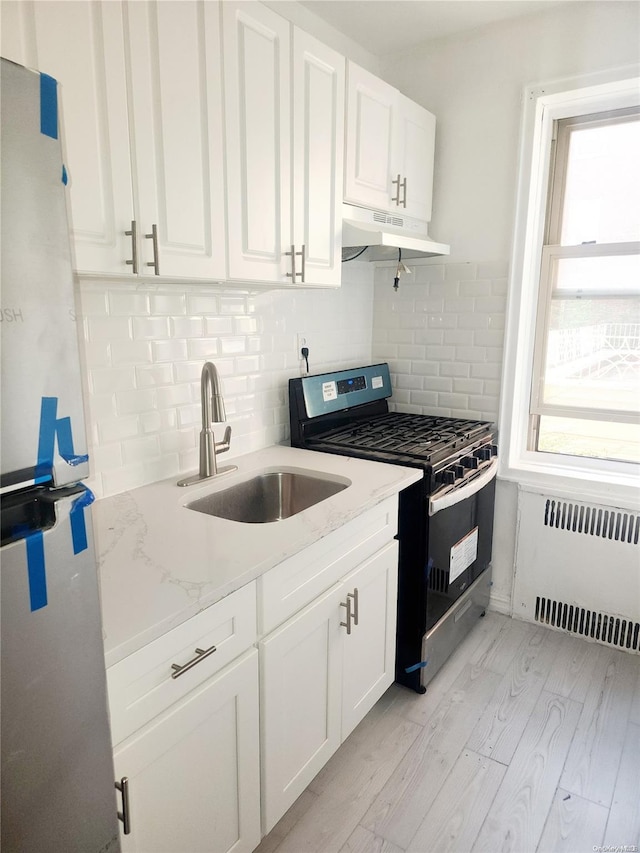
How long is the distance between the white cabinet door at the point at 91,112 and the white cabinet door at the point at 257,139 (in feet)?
1.19

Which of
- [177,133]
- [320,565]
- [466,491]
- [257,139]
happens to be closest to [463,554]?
[466,491]

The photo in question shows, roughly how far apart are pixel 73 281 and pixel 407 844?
1743 mm

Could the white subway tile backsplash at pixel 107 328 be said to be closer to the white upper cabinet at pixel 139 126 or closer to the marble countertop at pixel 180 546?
the white upper cabinet at pixel 139 126

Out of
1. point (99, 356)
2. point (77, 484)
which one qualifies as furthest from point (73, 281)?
point (99, 356)

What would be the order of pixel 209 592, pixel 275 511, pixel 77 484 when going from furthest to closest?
pixel 275 511 < pixel 209 592 < pixel 77 484

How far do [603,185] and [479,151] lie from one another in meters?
0.57

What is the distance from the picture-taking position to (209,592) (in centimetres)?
114

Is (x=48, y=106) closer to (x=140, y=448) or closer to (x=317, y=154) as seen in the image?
(x=140, y=448)

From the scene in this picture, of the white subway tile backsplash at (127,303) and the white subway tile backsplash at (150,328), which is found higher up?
the white subway tile backsplash at (127,303)

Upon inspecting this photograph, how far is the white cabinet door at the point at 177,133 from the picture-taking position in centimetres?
128

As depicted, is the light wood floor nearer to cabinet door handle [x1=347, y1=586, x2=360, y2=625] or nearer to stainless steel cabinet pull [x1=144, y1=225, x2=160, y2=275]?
cabinet door handle [x1=347, y1=586, x2=360, y2=625]

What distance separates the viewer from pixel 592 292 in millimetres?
2516

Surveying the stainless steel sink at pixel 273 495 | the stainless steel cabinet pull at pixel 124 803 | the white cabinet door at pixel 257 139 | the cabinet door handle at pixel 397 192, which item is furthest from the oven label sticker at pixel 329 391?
the stainless steel cabinet pull at pixel 124 803

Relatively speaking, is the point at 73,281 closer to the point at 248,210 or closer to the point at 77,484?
the point at 77,484
